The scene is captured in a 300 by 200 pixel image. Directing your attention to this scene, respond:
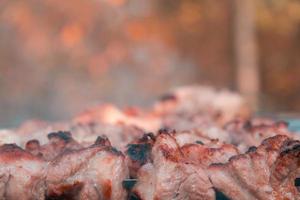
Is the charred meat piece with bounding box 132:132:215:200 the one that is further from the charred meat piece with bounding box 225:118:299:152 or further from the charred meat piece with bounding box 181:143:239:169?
the charred meat piece with bounding box 225:118:299:152

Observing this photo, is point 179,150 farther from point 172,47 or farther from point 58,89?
point 172,47

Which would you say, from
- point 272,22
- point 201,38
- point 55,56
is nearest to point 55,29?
point 55,56

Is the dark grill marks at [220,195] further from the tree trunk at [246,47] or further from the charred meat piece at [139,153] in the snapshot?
the tree trunk at [246,47]

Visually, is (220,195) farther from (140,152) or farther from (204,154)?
(140,152)

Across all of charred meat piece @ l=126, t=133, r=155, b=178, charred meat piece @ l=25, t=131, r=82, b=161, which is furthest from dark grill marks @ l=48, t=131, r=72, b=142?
charred meat piece @ l=126, t=133, r=155, b=178

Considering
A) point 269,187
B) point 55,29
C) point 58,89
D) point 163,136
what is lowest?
point 269,187

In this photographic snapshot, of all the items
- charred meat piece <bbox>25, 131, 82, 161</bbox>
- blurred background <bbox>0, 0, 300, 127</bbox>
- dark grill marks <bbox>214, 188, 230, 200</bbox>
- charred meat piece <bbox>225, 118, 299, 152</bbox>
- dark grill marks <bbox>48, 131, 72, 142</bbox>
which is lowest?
dark grill marks <bbox>214, 188, 230, 200</bbox>

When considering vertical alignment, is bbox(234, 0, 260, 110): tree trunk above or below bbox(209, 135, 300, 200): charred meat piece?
above
